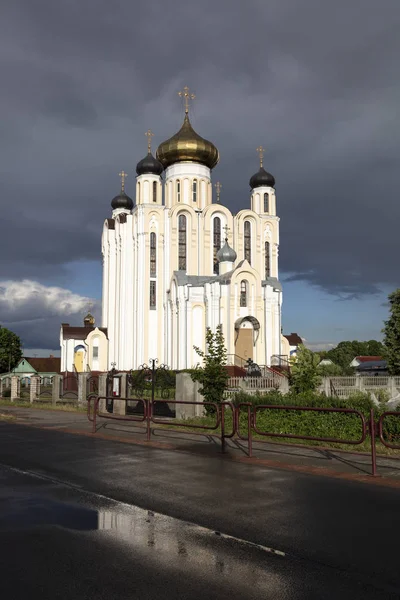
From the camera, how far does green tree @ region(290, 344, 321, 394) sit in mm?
22109

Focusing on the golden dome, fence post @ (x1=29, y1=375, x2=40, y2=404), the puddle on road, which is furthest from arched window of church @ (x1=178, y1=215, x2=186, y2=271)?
the puddle on road

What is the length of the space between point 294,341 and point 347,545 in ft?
171

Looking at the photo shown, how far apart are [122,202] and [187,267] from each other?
47.3 feet

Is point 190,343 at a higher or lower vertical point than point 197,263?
lower

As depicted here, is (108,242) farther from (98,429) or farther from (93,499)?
(93,499)

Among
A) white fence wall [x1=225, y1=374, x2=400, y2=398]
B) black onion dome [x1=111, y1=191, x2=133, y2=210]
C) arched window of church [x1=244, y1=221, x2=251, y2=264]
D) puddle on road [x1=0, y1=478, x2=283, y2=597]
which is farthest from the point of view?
black onion dome [x1=111, y1=191, x2=133, y2=210]

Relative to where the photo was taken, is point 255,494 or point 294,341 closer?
point 255,494

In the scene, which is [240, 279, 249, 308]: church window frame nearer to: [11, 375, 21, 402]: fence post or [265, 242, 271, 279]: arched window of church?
[265, 242, 271, 279]: arched window of church

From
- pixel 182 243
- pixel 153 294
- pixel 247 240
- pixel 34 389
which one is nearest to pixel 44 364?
pixel 153 294

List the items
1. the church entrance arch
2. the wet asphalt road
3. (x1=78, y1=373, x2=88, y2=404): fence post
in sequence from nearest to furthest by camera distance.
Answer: the wet asphalt road < (x1=78, y1=373, x2=88, y2=404): fence post < the church entrance arch

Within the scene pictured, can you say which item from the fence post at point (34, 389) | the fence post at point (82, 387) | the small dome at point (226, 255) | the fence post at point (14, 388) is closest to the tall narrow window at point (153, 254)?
the small dome at point (226, 255)

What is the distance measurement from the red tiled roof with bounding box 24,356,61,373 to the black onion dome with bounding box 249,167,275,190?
129 feet

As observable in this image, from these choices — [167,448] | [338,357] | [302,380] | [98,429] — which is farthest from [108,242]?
[338,357]

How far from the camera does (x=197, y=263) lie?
4675 centimetres
